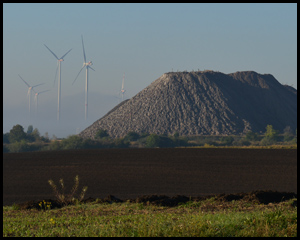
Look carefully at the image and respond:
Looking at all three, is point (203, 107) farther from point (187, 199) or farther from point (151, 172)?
point (187, 199)

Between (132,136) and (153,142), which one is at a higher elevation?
(132,136)

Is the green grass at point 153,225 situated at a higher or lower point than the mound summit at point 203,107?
lower

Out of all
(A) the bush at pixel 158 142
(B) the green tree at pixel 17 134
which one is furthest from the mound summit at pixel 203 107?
(A) the bush at pixel 158 142

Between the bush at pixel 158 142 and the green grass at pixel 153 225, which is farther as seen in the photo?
the bush at pixel 158 142

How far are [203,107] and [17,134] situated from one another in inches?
1572

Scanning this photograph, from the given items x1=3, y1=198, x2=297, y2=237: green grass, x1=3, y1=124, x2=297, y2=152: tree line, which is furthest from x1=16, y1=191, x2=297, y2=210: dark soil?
x1=3, y1=124, x2=297, y2=152: tree line

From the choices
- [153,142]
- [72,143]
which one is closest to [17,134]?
[72,143]

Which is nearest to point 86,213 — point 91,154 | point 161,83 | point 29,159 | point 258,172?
point 258,172

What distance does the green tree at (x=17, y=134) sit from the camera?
300ft

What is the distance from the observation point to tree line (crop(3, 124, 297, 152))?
257 feet

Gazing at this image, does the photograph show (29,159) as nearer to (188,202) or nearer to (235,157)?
(235,157)

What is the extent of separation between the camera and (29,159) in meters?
49.3

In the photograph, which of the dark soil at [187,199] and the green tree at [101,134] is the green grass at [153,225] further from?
the green tree at [101,134]

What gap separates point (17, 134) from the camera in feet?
302
